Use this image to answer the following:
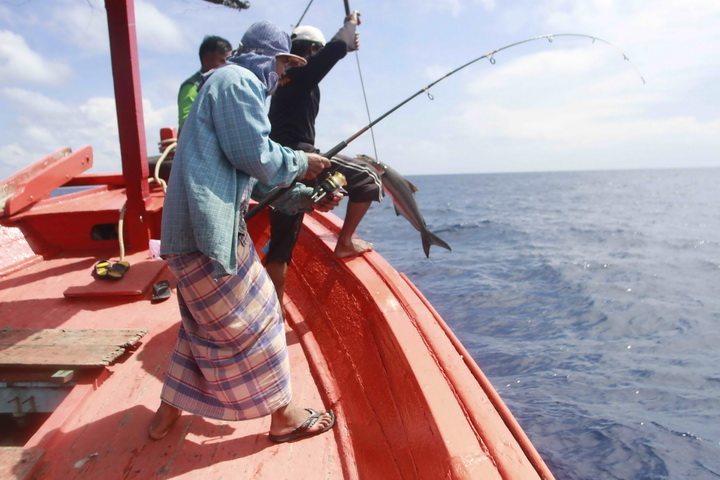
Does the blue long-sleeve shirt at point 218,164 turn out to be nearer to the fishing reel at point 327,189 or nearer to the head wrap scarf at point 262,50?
the head wrap scarf at point 262,50

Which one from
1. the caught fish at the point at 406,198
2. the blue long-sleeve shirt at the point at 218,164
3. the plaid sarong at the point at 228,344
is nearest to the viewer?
the blue long-sleeve shirt at the point at 218,164


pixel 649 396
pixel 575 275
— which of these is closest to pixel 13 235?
pixel 649 396

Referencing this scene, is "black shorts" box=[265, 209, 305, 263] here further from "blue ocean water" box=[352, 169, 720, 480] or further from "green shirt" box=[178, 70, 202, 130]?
"blue ocean water" box=[352, 169, 720, 480]

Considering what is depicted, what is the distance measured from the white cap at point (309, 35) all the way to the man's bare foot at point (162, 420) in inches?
84.0

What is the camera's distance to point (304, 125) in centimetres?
299

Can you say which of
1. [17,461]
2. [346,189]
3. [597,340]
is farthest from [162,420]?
[597,340]

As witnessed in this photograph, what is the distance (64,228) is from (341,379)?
3.25 m

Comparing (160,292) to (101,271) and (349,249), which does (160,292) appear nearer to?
(101,271)

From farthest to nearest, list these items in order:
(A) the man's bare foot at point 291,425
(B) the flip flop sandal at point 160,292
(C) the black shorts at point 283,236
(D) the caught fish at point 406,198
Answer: (D) the caught fish at point 406,198 < (B) the flip flop sandal at point 160,292 < (C) the black shorts at point 283,236 < (A) the man's bare foot at point 291,425

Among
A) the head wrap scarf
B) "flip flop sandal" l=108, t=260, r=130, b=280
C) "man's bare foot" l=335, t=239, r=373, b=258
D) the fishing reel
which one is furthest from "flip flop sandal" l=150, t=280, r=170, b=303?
the head wrap scarf

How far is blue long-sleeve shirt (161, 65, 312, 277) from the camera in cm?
169

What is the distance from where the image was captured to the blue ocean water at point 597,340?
4.41 meters

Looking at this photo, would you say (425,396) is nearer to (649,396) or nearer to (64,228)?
(64,228)

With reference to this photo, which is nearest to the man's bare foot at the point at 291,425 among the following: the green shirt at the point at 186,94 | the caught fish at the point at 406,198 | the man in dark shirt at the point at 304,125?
the man in dark shirt at the point at 304,125
